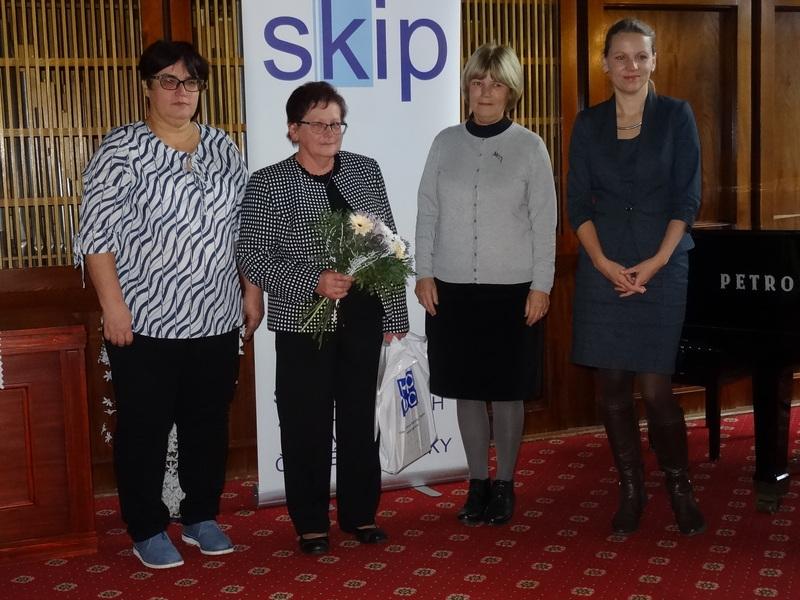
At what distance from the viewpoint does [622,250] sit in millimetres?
3293

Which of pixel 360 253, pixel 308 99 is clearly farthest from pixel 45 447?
pixel 308 99

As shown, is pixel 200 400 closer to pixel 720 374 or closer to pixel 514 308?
pixel 514 308

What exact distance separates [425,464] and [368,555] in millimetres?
796

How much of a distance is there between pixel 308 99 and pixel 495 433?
1.30 metres

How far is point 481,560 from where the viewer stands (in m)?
3.24

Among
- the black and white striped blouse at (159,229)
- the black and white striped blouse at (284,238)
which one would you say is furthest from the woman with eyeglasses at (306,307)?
the black and white striped blouse at (159,229)

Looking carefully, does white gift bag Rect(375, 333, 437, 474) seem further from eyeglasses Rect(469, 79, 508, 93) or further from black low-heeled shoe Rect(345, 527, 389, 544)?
eyeglasses Rect(469, 79, 508, 93)

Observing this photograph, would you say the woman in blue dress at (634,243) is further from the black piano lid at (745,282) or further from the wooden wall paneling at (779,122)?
the wooden wall paneling at (779,122)

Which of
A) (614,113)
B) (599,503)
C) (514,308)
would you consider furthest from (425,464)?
(614,113)

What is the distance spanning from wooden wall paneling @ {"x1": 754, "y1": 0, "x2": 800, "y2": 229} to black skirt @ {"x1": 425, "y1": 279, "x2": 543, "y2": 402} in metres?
2.32

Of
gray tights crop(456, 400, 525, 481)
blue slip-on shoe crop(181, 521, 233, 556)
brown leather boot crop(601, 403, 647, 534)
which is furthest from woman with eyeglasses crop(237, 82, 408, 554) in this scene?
brown leather boot crop(601, 403, 647, 534)

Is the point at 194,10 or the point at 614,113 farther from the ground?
the point at 194,10

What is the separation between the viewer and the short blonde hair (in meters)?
3.34

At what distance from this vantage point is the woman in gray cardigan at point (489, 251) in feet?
11.1
